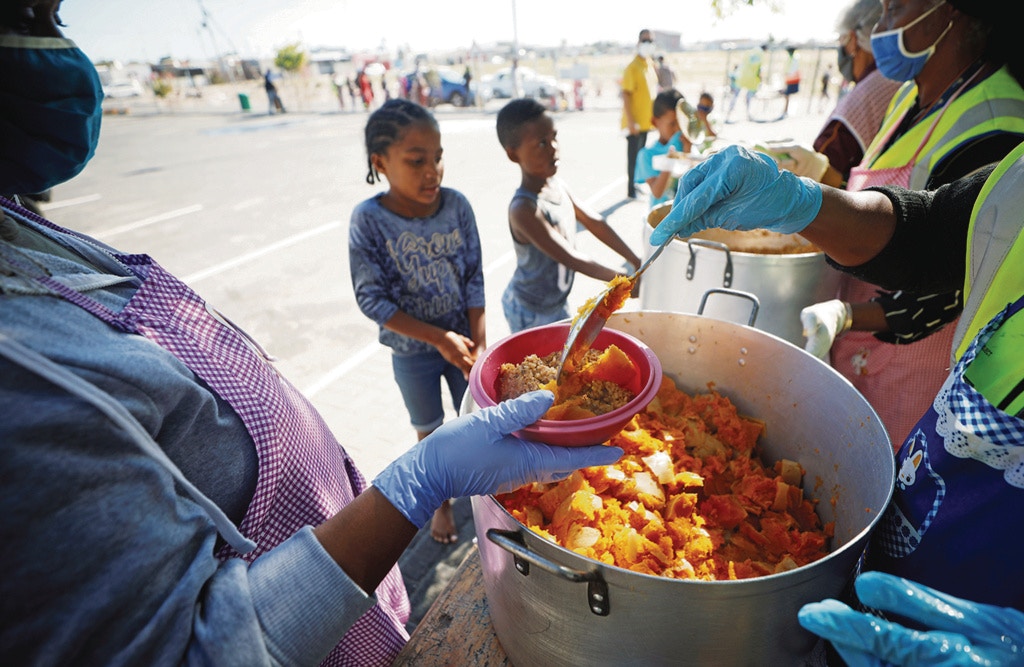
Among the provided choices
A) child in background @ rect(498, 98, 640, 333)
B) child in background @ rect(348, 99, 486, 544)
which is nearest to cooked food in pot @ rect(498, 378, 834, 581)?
child in background @ rect(348, 99, 486, 544)

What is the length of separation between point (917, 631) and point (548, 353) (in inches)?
45.1

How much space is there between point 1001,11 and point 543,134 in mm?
2016

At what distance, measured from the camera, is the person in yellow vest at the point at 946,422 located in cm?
82

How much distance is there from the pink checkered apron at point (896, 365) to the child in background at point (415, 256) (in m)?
1.90

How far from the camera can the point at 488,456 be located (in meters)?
1.18

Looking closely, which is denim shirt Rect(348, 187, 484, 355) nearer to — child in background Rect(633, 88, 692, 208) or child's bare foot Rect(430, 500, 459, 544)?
child's bare foot Rect(430, 500, 459, 544)

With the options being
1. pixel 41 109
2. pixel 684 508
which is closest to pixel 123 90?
pixel 41 109

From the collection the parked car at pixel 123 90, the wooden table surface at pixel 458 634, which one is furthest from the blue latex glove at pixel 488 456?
the parked car at pixel 123 90

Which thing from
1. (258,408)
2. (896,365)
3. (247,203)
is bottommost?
(247,203)

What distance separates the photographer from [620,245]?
3.35 metres

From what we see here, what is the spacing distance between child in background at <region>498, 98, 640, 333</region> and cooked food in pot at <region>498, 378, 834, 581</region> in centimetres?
130

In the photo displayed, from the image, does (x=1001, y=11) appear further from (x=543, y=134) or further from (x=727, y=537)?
(x=727, y=537)

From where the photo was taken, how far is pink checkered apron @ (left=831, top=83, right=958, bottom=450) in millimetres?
2031

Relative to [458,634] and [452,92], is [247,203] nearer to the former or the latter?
[458,634]
